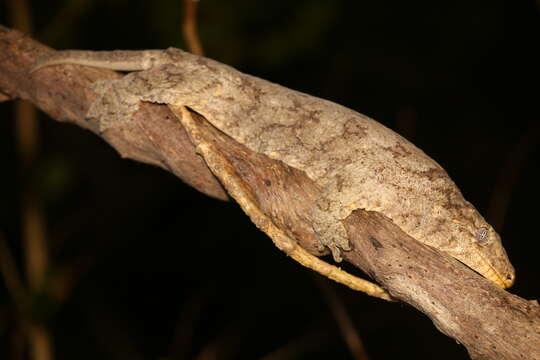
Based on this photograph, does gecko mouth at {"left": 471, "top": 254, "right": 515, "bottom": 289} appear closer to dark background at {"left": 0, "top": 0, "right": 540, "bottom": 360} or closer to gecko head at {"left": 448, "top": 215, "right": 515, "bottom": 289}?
gecko head at {"left": 448, "top": 215, "right": 515, "bottom": 289}

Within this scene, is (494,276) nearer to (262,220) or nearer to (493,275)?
(493,275)

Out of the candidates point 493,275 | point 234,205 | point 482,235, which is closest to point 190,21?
point 482,235

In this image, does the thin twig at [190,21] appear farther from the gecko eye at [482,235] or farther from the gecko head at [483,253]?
the gecko eye at [482,235]

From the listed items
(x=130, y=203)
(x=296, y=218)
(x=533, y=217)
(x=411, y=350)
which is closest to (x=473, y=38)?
(x=533, y=217)

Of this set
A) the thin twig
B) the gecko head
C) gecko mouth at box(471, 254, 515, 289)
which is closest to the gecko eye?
the gecko head

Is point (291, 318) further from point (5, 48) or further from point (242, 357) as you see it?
point (5, 48)
